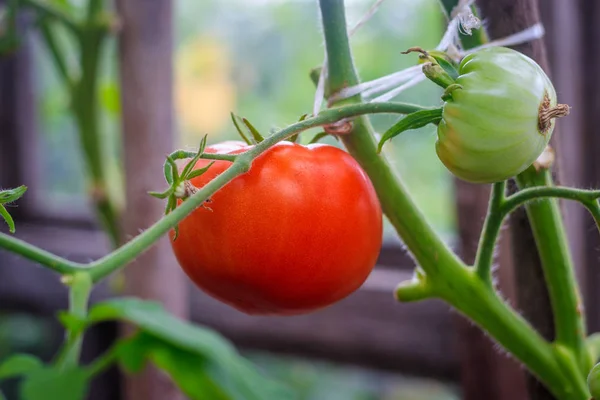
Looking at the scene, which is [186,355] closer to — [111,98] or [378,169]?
[378,169]

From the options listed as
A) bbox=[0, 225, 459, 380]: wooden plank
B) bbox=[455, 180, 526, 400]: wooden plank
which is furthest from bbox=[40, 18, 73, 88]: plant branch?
bbox=[455, 180, 526, 400]: wooden plank

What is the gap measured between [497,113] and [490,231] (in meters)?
0.11

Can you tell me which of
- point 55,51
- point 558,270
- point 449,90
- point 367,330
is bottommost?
point 367,330

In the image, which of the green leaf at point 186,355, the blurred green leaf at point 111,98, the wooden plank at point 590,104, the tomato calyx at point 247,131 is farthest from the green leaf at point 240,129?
the blurred green leaf at point 111,98

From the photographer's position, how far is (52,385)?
627 millimetres

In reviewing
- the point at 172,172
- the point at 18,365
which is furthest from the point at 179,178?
the point at 18,365

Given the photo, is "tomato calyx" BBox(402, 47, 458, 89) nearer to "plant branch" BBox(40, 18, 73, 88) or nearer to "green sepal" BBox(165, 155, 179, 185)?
"green sepal" BBox(165, 155, 179, 185)

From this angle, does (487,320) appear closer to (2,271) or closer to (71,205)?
(2,271)

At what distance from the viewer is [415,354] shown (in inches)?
36.9

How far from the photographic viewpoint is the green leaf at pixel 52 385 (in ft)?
2.05

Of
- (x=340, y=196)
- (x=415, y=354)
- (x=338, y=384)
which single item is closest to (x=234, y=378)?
(x=415, y=354)

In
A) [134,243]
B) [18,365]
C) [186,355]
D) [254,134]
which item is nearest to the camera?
[134,243]

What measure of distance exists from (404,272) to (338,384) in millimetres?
641

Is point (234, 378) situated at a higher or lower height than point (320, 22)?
lower
